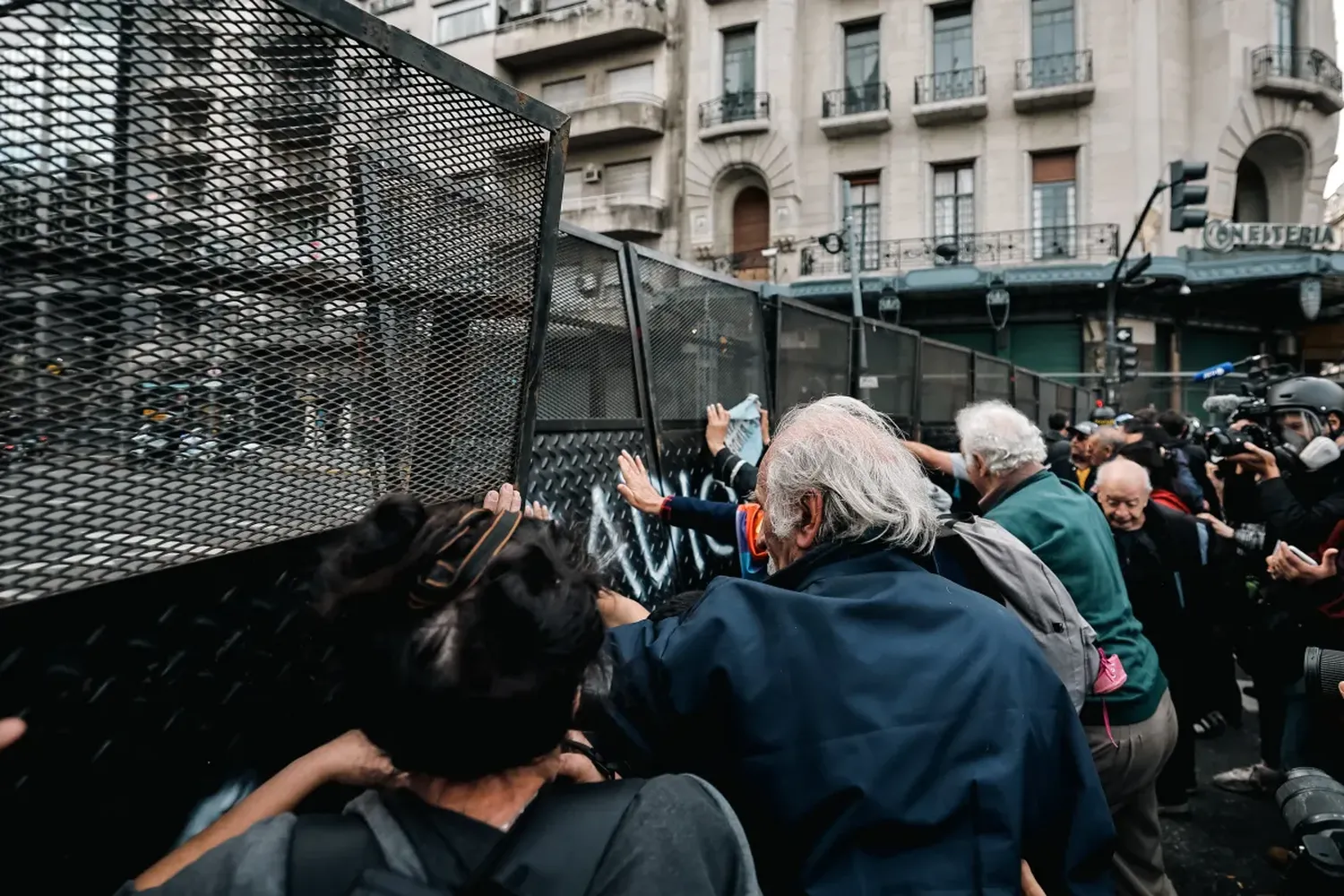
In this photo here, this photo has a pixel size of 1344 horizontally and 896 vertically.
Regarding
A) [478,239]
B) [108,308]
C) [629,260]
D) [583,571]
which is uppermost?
[629,260]

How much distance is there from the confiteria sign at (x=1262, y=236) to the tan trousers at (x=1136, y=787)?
73.2ft

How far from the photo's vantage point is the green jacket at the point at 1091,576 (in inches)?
97.0

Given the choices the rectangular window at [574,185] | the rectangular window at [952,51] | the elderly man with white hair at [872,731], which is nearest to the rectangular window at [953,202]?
the rectangular window at [952,51]

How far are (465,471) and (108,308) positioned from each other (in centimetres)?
82

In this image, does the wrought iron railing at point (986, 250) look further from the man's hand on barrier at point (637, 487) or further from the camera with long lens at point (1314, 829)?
the camera with long lens at point (1314, 829)

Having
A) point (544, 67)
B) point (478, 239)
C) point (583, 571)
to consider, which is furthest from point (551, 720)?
point (544, 67)

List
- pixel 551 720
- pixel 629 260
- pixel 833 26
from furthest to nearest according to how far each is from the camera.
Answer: pixel 833 26 < pixel 629 260 < pixel 551 720

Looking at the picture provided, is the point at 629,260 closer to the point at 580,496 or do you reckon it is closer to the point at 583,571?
the point at 580,496

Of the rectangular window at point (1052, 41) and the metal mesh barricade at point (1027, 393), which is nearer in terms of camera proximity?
the metal mesh barricade at point (1027, 393)

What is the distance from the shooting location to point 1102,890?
4.84ft

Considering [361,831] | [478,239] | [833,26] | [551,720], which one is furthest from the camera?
[833,26]

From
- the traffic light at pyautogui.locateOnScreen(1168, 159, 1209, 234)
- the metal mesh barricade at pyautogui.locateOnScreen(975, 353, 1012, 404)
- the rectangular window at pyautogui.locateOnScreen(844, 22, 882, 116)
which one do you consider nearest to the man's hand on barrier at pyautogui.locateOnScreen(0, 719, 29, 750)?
the metal mesh barricade at pyautogui.locateOnScreen(975, 353, 1012, 404)

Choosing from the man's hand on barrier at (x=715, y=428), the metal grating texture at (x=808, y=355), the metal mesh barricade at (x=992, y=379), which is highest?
the metal mesh barricade at (x=992, y=379)

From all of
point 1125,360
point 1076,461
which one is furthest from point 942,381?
point 1125,360
